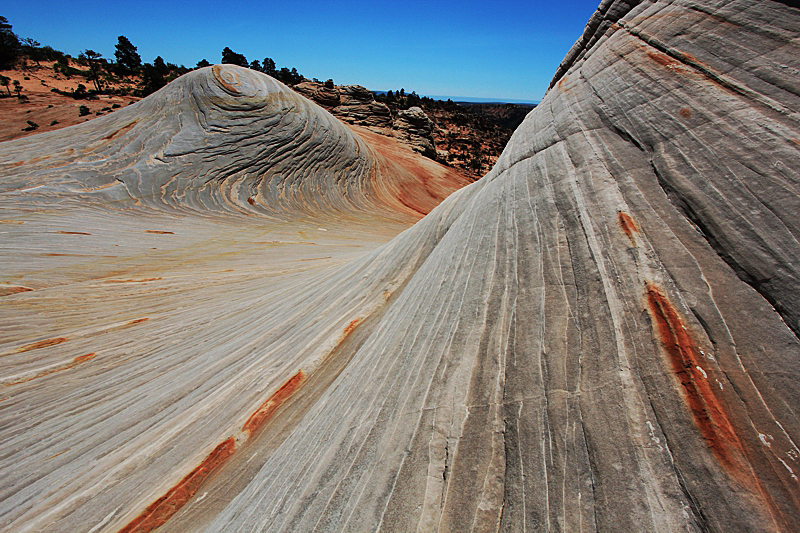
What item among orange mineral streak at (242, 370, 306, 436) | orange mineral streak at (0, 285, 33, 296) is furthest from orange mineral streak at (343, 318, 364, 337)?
orange mineral streak at (0, 285, 33, 296)

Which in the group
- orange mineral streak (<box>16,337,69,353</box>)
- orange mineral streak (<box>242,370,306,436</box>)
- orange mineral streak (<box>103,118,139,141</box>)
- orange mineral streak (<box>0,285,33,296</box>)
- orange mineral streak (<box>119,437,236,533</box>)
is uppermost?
orange mineral streak (<box>103,118,139,141</box>)

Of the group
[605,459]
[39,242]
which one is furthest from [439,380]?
[39,242]

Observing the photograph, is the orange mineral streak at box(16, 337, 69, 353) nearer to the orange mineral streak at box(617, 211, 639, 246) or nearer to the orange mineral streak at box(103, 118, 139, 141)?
the orange mineral streak at box(617, 211, 639, 246)

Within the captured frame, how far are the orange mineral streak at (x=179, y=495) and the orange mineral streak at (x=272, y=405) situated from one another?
0.12 metres

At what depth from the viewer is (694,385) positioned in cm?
119

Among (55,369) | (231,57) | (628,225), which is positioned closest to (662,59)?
(628,225)

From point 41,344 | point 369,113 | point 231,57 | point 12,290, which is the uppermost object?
point 231,57

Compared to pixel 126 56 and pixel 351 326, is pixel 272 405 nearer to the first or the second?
pixel 351 326

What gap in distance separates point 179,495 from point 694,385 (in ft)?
8.03

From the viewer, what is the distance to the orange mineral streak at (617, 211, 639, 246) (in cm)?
167

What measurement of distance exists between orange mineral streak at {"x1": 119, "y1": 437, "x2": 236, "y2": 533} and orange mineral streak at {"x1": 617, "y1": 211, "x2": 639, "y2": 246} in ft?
8.08

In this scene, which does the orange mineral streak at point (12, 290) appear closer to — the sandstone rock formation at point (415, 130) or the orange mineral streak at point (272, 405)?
the orange mineral streak at point (272, 405)

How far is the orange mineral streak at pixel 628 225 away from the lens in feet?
5.49

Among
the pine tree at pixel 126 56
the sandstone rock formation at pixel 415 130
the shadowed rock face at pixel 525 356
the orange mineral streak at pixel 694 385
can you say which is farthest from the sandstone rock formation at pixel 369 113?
the pine tree at pixel 126 56
